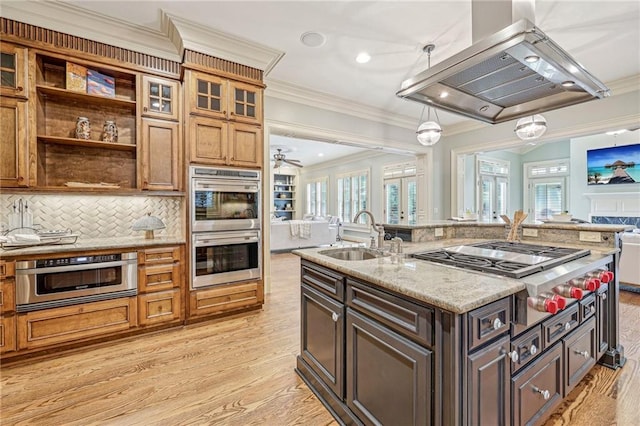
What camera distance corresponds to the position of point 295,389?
1.99 meters

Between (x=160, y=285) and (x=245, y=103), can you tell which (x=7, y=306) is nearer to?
(x=160, y=285)

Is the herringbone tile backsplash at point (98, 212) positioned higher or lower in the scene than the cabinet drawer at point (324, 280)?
higher

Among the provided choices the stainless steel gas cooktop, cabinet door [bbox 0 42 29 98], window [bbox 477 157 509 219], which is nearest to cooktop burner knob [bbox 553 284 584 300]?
the stainless steel gas cooktop

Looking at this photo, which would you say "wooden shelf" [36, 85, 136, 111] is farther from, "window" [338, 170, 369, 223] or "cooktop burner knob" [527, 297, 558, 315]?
"window" [338, 170, 369, 223]

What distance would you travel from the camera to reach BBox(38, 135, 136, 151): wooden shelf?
8.65ft

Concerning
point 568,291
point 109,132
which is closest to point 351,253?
point 568,291

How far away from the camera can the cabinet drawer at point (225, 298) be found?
2.98 meters

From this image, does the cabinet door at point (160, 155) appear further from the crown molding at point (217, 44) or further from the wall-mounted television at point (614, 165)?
the wall-mounted television at point (614, 165)

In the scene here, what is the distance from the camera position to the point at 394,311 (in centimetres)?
130

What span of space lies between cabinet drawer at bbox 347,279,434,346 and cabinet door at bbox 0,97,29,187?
2882 millimetres

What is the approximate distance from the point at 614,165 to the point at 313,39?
751 cm

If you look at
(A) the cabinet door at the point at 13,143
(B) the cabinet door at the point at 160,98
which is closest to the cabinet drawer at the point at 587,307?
(B) the cabinet door at the point at 160,98

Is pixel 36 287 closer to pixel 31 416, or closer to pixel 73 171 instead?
pixel 31 416

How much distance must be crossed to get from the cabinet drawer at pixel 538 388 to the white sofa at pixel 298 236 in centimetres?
628
